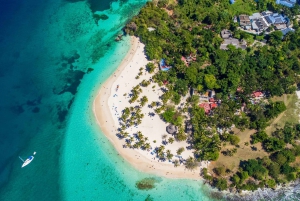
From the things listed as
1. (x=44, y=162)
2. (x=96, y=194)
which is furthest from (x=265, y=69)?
(x=44, y=162)

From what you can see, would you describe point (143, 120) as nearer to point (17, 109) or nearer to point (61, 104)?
point (61, 104)

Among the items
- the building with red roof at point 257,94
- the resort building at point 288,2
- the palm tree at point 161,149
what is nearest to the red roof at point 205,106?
the building with red roof at point 257,94

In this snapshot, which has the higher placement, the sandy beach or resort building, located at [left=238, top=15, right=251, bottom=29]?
resort building, located at [left=238, top=15, right=251, bottom=29]

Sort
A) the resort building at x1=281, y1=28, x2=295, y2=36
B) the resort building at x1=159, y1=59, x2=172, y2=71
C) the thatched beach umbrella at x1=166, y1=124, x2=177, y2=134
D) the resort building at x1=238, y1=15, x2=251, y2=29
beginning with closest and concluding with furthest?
the thatched beach umbrella at x1=166, y1=124, x2=177, y2=134, the resort building at x1=159, y1=59, x2=172, y2=71, the resort building at x1=281, y1=28, x2=295, y2=36, the resort building at x1=238, y1=15, x2=251, y2=29

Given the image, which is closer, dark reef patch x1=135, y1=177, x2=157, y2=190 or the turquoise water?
dark reef patch x1=135, y1=177, x2=157, y2=190

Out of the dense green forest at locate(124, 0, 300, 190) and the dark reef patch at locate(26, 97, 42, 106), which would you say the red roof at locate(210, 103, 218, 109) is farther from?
the dark reef patch at locate(26, 97, 42, 106)

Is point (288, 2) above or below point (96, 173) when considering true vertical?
above

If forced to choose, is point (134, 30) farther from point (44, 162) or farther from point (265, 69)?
point (44, 162)

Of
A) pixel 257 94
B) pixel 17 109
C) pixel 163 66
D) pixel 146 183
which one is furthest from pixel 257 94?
pixel 17 109

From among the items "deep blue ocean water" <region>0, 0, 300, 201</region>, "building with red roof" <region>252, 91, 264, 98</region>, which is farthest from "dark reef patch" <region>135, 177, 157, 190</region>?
"building with red roof" <region>252, 91, 264, 98</region>
